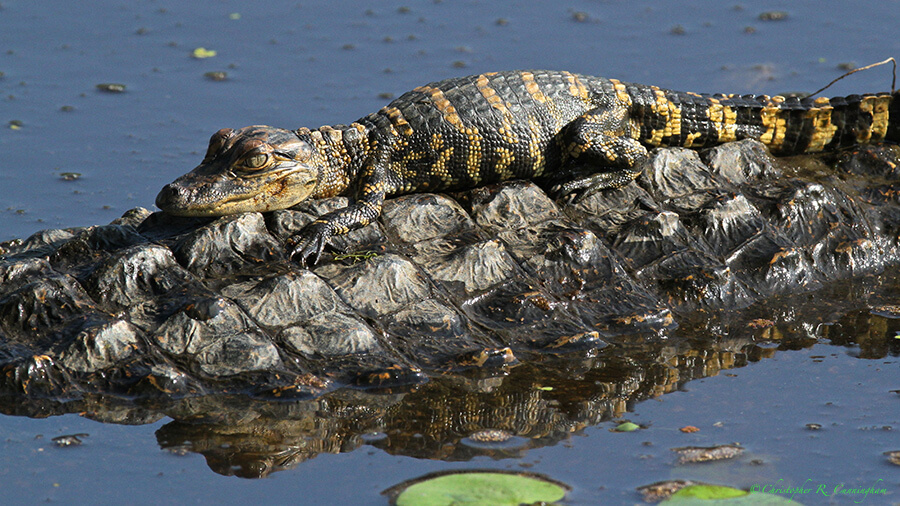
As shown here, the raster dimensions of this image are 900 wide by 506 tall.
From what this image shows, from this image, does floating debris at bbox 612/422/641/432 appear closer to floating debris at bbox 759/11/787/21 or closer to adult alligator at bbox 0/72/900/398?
adult alligator at bbox 0/72/900/398

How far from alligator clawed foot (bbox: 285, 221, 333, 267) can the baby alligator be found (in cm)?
13

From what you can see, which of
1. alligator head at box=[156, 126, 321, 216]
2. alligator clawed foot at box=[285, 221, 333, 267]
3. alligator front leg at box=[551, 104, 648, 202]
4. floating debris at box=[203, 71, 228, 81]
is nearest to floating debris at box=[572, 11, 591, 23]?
floating debris at box=[203, 71, 228, 81]

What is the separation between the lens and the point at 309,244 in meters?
5.68

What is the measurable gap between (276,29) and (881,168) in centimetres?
635

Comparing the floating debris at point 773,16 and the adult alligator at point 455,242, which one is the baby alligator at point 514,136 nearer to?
the adult alligator at point 455,242

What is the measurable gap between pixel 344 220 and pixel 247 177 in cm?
61

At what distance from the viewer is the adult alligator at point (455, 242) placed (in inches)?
207

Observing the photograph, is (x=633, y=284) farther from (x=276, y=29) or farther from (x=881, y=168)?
(x=276, y=29)

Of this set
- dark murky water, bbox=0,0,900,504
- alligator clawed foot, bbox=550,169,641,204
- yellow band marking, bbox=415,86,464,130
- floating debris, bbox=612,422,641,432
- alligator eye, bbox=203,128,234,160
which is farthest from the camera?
yellow band marking, bbox=415,86,464,130

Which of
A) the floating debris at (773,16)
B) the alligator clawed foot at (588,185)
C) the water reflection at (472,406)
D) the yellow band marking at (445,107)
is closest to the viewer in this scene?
the water reflection at (472,406)

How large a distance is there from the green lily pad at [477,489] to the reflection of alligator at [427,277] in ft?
2.84

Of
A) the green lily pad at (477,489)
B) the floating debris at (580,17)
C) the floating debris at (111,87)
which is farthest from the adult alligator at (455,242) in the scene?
the floating debris at (580,17)

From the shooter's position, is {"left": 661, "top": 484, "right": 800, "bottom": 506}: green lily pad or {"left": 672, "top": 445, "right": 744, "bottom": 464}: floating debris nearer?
{"left": 661, "top": 484, "right": 800, "bottom": 506}: green lily pad

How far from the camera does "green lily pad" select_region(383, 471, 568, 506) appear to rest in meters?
4.53
